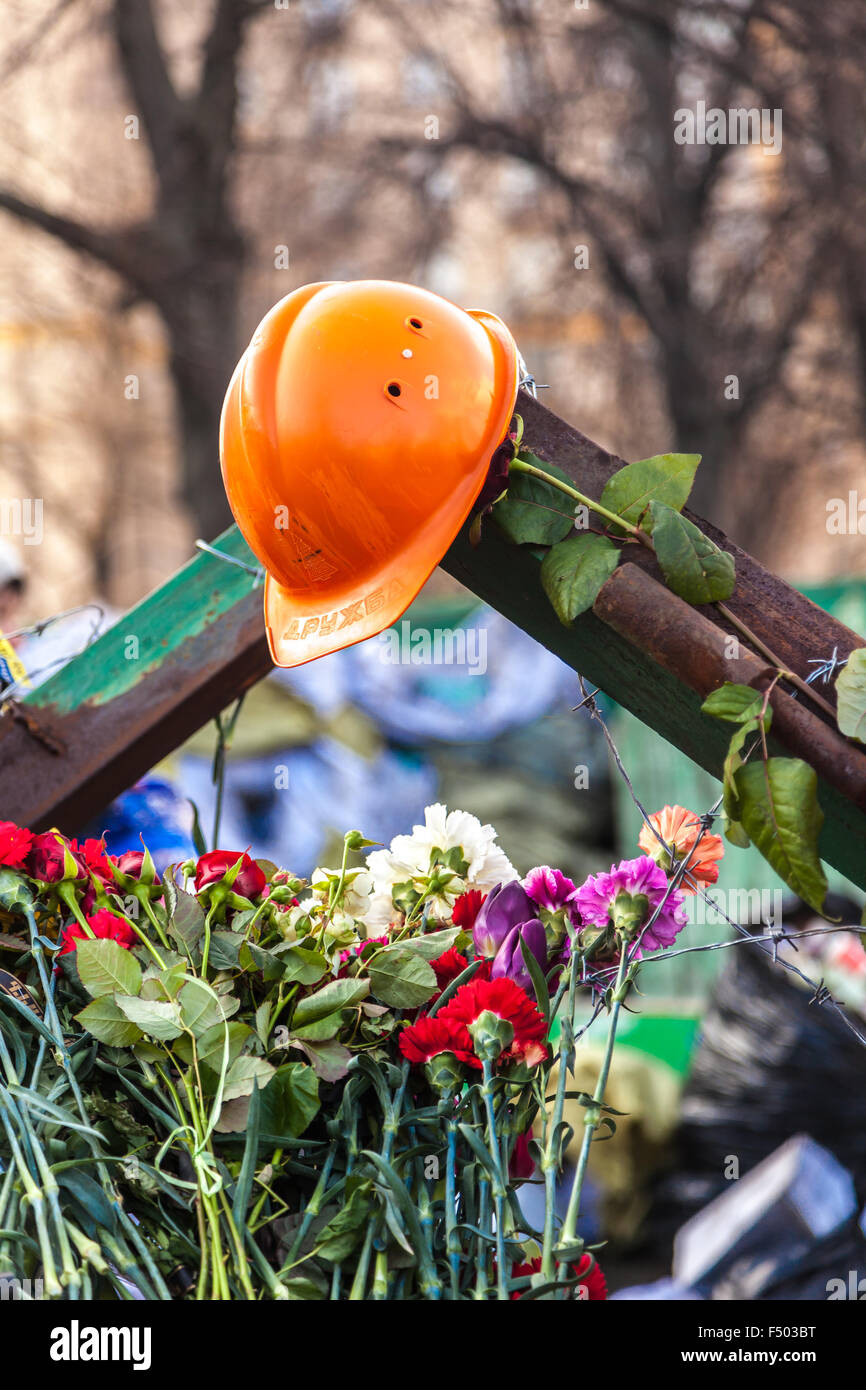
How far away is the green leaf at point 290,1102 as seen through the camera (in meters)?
1.03

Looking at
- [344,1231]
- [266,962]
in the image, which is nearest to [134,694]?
[266,962]

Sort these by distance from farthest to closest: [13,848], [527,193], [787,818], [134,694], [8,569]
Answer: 1. [527,193]
2. [8,569]
3. [134,694]
4. [13,848]
5. [787,818]

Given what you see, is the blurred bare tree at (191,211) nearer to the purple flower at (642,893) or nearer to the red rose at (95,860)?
the red rose at (95,860)

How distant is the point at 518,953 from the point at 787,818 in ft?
0.90

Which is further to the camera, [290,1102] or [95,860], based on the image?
[95,860]

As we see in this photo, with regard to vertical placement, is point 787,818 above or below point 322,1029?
above

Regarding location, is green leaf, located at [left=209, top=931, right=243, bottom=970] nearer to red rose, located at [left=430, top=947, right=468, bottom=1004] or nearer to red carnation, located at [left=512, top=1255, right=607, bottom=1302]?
red rose, located at [left=430, top=947, right=468, bottom=1004]

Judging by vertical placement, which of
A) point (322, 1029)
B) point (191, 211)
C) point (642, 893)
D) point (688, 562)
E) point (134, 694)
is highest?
point (191, 211)

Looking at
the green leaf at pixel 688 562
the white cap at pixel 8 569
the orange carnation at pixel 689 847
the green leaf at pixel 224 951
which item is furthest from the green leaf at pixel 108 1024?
the white cap at pixel 8 569

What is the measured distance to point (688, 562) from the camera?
1094mm

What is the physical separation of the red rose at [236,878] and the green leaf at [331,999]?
0.53 feet

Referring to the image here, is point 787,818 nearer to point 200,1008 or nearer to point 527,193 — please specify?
point 200,1008

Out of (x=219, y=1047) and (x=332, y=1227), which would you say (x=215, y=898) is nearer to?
(x=219, y=1047)
